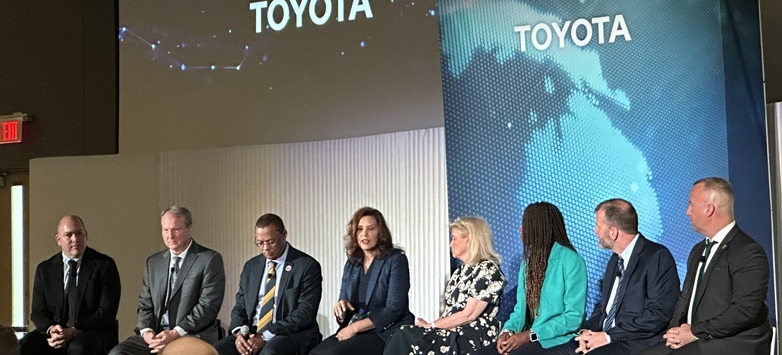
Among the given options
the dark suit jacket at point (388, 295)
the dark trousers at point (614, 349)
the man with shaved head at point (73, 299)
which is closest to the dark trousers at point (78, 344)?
the man with shaved head at point (73, 299)

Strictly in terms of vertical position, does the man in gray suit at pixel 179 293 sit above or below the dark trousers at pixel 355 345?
above

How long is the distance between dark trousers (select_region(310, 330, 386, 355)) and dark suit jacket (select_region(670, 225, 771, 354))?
1835 millimetres

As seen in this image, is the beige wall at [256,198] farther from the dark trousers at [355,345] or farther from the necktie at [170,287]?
the necktie at [170,287]

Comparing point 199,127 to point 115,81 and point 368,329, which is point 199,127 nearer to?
point 115,81

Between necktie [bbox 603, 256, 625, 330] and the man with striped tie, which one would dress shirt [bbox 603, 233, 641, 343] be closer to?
necktie [bbox 603, 256, 625, 330]

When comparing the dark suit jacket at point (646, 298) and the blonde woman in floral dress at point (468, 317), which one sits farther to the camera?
the blonde woman in floral dress at point (468, 317)

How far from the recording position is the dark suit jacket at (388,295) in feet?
18.5

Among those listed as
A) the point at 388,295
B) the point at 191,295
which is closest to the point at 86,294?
the point at 191,295

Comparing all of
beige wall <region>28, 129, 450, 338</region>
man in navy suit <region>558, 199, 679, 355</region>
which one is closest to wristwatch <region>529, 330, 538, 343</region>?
man in navy suit <region>558, 199, 679, 355</region>

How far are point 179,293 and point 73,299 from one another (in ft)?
2.84

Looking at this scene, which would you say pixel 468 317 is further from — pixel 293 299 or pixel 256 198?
pixel 256 198

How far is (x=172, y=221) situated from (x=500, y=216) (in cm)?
202

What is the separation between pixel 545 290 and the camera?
5137 millimetres

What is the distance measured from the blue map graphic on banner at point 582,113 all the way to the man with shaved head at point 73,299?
2358mm
